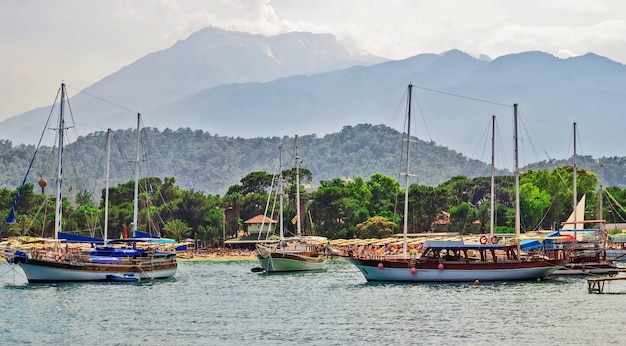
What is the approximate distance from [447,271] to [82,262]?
2928 cm

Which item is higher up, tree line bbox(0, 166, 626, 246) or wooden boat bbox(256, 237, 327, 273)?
tree line bbox(0, 166, 626, 246)

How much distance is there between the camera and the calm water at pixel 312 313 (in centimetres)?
4409

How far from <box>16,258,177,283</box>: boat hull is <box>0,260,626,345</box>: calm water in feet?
4.63

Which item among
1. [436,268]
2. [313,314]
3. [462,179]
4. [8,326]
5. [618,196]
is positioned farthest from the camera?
[462,179]

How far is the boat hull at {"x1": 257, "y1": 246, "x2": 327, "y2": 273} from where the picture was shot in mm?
87125

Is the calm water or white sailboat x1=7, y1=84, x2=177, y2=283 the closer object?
the calm water

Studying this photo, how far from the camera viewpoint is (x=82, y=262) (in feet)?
245

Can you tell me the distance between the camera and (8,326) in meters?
49.6

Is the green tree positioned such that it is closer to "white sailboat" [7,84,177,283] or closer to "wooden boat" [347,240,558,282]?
"white sailboat" [7,84,177,283]

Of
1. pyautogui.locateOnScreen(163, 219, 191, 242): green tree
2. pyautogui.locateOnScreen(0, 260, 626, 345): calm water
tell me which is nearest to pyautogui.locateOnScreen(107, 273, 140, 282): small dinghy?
pyautogui.locateOnScreen(0, 260, 626, 345): calm water

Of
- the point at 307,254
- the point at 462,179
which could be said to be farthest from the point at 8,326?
the point at 462,179

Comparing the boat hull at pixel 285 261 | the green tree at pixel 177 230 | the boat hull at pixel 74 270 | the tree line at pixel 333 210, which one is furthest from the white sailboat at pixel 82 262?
the green tree at pixel 177 230

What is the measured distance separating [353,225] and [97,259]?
68.6 m

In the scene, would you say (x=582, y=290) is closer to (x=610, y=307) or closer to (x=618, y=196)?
(x=610, y=307)
